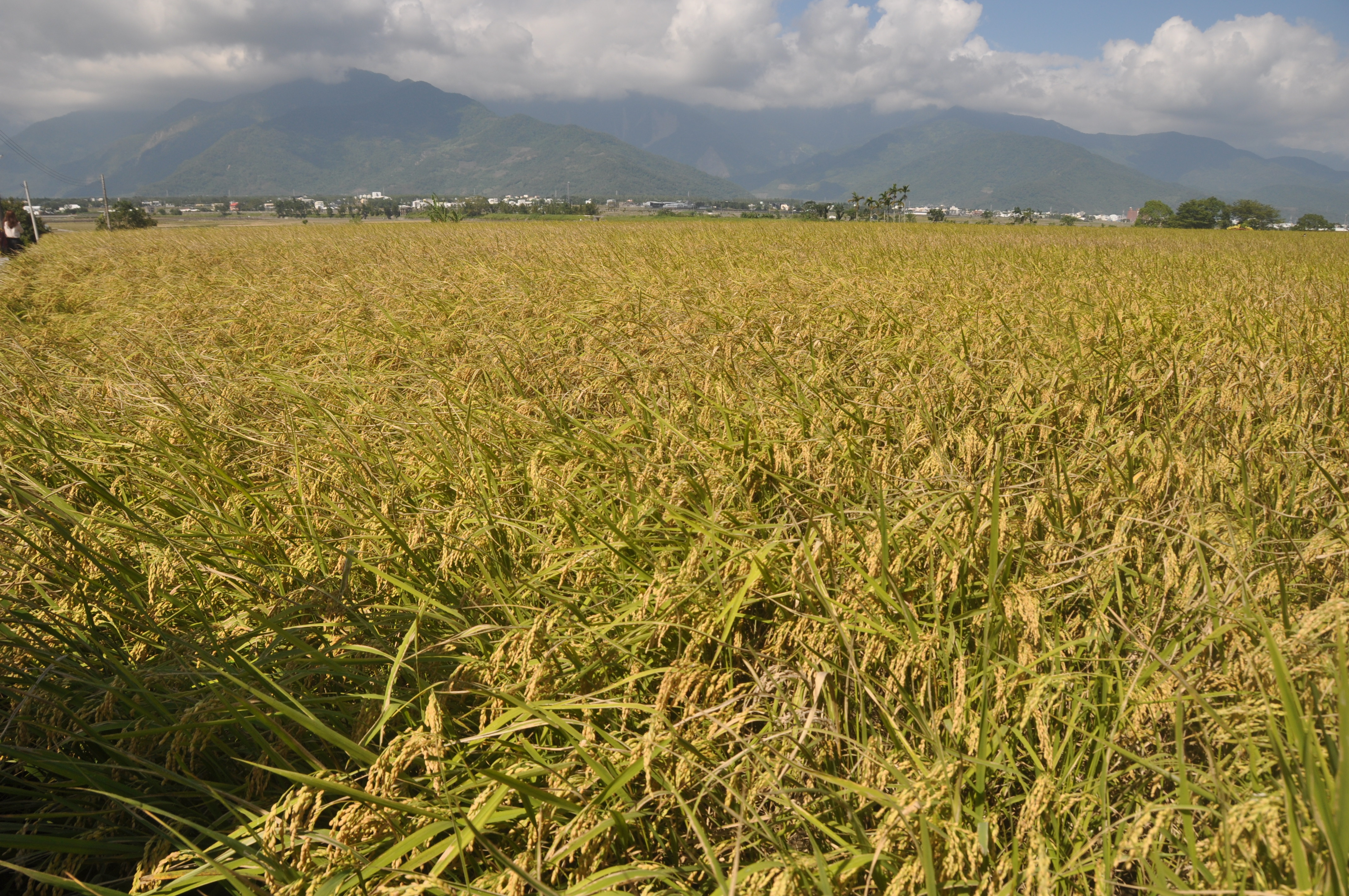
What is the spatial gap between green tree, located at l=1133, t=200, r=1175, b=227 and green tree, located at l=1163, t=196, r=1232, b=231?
77 cm

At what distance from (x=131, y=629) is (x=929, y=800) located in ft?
6.16

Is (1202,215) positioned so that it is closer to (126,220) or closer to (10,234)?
(10,234)

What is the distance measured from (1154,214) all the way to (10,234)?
283ft

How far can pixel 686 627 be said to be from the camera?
49.1 inches

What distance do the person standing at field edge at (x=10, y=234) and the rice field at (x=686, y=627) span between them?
728 inches

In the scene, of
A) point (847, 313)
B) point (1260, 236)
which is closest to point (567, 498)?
point (847, 313)

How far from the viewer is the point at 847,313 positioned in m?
3.98

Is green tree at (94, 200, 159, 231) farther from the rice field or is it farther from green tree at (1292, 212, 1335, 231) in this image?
green tree at (1292, 212, 1335, 231)

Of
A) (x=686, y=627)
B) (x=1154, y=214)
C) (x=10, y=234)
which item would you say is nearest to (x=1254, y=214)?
(x=1154, y=214)

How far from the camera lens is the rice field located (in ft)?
3.34

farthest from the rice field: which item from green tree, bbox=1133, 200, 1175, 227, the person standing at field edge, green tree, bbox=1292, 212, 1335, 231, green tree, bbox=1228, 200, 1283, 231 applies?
green tree, bbox=1228, 200, 1283, 231

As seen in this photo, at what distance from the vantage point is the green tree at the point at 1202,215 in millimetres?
54375

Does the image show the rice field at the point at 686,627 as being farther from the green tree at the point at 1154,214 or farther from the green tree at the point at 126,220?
the green tree at the point at 1154,214

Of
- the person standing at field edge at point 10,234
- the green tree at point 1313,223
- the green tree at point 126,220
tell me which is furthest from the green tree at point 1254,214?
the green tree at point 126,220
